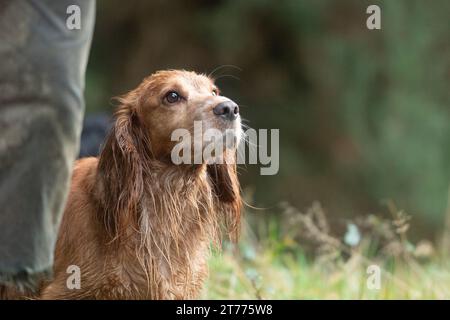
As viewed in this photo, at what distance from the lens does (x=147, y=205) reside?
13.0ft

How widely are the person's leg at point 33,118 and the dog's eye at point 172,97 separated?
3.69ft

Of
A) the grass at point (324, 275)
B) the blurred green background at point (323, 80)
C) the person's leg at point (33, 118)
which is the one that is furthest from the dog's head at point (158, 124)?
the blurred green background at point (323, 80)

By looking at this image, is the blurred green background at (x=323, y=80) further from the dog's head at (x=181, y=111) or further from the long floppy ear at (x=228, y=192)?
the dog's head at (x=181, y=111)

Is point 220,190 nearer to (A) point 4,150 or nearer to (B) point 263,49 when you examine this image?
(A) point 4,150

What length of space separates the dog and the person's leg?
96cm

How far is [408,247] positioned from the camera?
4.65 m

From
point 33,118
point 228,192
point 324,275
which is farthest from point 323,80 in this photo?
point 33,118

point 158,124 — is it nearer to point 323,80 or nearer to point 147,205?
point 147,205

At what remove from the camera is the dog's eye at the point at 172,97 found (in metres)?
3.92

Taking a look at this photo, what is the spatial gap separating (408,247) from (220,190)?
114 cm

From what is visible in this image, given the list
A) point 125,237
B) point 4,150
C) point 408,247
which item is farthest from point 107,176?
point 408,247

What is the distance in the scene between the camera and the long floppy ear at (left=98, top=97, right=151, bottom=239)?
3785mm

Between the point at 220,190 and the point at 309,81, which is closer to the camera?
the point at 220,190
